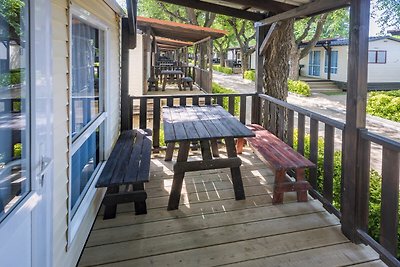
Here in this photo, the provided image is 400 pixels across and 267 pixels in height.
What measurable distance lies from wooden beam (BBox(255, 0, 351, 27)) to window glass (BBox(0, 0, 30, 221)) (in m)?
2.22

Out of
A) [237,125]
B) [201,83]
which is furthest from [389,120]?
[237,125]

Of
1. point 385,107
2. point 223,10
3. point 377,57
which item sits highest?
point 377,57

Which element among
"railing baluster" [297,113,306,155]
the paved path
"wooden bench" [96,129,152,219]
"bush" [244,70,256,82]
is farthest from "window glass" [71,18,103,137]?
"bush" [244,70,256,82]

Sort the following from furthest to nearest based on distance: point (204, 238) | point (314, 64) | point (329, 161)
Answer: point (314, 64) < point (329, 161) < point (204, 238)

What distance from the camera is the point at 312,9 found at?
3.29m

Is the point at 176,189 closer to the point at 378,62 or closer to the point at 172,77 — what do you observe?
the point at 172,77

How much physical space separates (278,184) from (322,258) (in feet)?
2.98

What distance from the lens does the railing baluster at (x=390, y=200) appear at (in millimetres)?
2121

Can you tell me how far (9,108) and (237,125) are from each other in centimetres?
250

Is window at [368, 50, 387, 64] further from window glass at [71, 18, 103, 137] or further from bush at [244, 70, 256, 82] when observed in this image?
window glass at [71, 18, 103, 137]

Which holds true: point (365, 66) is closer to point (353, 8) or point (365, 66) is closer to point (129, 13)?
point (353, 8)

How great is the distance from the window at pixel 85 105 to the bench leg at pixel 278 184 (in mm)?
1657

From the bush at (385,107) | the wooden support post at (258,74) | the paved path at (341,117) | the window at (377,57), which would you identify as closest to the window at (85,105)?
the wooden support post at (258,74)

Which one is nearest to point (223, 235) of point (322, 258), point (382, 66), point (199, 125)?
point (322, 258)
